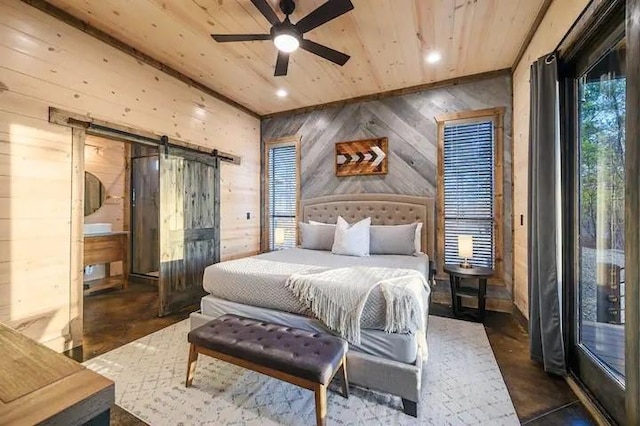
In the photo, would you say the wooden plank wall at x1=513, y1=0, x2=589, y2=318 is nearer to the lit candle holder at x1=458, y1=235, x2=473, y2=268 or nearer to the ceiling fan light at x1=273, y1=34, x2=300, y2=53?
the lit candle holder at x1=458, y1=235, x2=473, y2=268

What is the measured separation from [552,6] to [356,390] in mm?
3468

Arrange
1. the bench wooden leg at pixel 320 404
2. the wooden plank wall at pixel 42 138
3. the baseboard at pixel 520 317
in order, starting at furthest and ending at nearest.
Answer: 1. the baseboard at pixel 520 317
2. the wooden plank wall at pixel 42 138
3. the bench wooden leg at pixel 320 404

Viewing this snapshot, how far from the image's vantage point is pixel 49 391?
68 cm

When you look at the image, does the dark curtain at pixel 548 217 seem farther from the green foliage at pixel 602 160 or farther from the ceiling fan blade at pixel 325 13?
the ceiling fan blade at pixel 325 13

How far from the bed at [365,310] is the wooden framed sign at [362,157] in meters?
0.71

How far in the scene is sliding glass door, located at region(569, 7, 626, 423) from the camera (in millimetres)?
1742

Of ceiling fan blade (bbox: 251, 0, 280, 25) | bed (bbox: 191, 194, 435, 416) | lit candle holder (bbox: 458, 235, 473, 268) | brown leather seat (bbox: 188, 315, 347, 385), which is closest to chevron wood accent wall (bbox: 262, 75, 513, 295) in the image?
bed (bbox: 191, 194, 435, 416)

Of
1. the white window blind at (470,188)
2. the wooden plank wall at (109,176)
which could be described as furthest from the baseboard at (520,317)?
the wooden plank wall at (109,176)

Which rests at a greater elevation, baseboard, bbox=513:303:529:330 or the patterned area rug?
baseboard, bbox=513:303:529:330

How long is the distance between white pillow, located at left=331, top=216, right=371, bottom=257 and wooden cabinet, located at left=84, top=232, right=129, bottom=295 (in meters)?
3.41

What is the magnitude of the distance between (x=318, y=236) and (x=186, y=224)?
1.79 metres

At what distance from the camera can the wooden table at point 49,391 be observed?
616 millimetres

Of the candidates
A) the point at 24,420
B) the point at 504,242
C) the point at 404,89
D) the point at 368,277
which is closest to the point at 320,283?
the point at 368,277

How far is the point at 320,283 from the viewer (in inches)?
85.7
